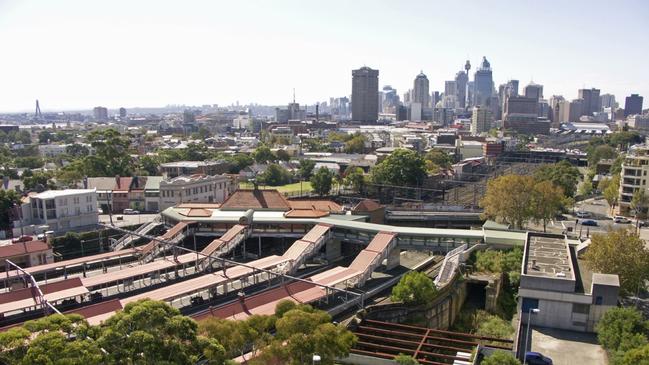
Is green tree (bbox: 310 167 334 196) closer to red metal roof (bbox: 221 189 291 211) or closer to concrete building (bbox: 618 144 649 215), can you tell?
red metal roof (bbox: 221 189 291 211)

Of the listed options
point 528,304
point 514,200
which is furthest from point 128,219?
point 528,304

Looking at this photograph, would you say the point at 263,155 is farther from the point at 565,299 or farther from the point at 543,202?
the point at 565,299

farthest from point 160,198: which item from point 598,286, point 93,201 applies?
point 598,286

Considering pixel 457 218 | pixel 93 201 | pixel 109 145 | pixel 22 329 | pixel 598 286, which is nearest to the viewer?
pixel 22 329

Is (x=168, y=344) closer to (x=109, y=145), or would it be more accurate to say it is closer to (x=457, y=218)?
(x=457, y=218)

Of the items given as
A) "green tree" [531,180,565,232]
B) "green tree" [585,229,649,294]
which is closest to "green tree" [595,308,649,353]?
"green tree" [585,229,649,294]

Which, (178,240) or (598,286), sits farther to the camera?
(178,240)
